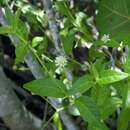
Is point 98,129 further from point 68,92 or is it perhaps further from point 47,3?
point 47,3

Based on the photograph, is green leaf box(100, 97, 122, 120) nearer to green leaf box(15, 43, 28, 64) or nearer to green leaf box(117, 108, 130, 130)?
green leaf box(117, 108, 130, 130)

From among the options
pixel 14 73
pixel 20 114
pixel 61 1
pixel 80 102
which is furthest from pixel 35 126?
pixel 80 102

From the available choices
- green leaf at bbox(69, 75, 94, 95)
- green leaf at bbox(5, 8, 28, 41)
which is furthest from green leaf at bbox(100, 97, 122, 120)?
green leaf at bbox(5, 8, 28, 41)

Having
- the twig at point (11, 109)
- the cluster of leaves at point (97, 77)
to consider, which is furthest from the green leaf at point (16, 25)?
the twig at point (11, 109)

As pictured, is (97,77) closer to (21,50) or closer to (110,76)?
(110,76)

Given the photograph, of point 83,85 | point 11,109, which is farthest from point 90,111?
point 11,109
